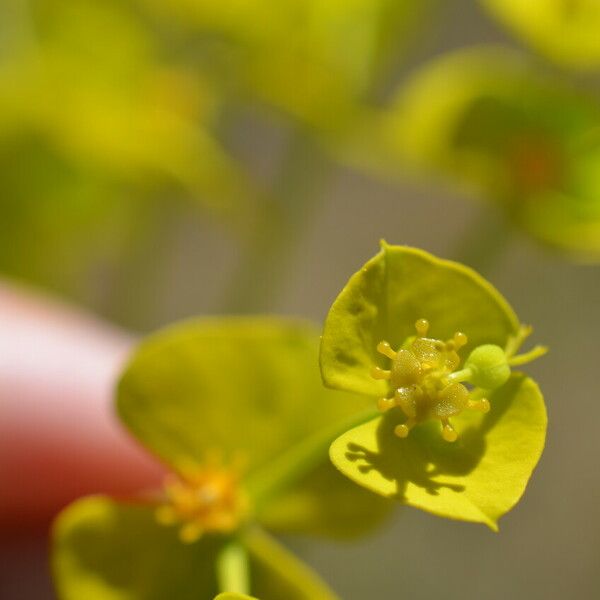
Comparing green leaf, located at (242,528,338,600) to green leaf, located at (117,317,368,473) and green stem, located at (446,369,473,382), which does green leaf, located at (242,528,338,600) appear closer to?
green leaf, located at (117,317,368,473)

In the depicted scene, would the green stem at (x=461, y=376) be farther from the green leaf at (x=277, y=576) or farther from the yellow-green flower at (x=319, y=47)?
the yellow-green flower at (x=319, y=47)

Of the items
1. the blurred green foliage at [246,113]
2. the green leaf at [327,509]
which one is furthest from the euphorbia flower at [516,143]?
the green leaf at [327,509]

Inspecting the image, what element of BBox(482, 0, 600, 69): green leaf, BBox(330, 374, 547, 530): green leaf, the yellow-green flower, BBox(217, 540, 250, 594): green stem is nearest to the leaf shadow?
BBox(330, 374, 547, 530): green leaf

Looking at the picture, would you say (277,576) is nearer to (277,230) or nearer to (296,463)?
(296,463)

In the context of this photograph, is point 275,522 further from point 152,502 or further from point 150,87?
point 150,87

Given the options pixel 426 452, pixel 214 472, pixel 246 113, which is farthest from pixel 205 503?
pixel 246 113

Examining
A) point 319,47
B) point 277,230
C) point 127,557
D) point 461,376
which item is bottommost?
point 127,557

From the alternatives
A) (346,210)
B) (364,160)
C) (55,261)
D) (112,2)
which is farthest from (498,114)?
(346,210)
